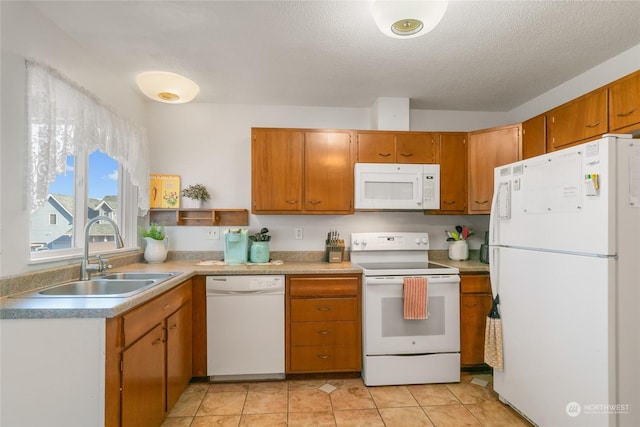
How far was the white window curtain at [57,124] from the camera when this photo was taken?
163cm

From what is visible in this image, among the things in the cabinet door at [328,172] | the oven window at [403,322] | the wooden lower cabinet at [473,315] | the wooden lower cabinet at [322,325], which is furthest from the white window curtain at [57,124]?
the wooden lower cabinet at [473,315]

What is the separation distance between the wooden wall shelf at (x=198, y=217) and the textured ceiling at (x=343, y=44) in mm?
1100

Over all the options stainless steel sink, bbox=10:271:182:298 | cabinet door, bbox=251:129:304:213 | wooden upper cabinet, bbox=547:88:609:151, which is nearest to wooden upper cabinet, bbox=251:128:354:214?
cabinet door, bbox=251:129:304:213

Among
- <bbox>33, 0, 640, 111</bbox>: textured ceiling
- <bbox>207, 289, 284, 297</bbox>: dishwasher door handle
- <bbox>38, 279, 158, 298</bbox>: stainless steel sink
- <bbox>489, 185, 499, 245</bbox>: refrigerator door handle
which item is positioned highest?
<bbox>33, 0, 640, 111</bbox>: textured ceiling

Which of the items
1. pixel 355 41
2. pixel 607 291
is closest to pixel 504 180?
pixel 607 291

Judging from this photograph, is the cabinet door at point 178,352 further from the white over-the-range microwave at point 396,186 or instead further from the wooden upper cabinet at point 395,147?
the wooden upper cabinet at point 395,147

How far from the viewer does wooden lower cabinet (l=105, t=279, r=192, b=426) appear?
4.58ft

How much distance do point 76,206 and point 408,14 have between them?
2.35 m

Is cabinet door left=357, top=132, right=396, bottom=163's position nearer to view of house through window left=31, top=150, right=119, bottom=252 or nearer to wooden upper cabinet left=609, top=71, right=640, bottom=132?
wooden upper cabinet left=609, top=71, right=640, bottom=132

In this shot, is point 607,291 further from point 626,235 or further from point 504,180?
point 504,180

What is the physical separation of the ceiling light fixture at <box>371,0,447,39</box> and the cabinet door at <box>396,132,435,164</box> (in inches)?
55.0

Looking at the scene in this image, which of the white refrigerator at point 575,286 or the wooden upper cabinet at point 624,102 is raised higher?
the wooden upper cabinet at point 624,102

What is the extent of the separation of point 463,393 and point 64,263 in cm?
289

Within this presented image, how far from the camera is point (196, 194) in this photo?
9.80ft
